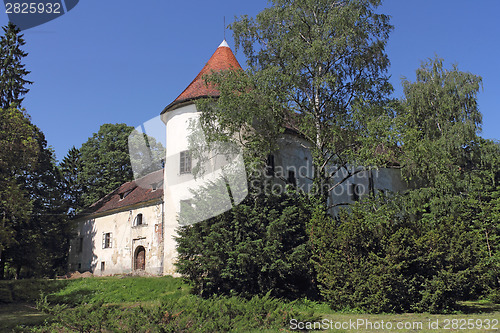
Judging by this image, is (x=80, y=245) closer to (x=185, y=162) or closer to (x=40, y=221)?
(x=40, y=221)

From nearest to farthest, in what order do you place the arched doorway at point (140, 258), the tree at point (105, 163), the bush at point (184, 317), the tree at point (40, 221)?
the bush at point (184, 317)
the arched doorway at point (140, 258)
the tree at point (40, 221)
the tree at point (105, 163)

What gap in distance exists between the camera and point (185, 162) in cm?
2225

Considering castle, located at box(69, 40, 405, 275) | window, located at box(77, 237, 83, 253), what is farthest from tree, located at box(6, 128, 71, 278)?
castle, located at box(69, 40, 405, 275)

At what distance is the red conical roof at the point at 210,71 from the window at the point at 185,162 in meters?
3.01

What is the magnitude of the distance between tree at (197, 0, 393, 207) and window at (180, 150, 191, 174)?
3.43m

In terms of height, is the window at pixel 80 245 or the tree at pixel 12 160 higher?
the tree at pixel 12 160

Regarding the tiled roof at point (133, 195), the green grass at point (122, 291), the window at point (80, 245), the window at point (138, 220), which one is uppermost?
the tiled roof at point (133, 195)

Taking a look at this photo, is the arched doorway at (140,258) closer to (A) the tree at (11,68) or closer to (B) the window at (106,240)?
(B) the window at (106,240)

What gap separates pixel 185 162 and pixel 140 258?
8185 millimetres

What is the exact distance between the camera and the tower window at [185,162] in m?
22.0

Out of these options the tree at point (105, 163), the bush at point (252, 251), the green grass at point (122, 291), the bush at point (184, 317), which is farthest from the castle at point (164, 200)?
the bush at point (184, 317)

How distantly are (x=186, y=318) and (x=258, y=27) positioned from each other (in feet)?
52.8

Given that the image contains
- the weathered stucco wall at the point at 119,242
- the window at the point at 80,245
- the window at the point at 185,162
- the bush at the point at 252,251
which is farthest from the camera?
the window at the point at 80,245

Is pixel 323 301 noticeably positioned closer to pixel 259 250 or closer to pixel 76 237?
pixel 259 250
